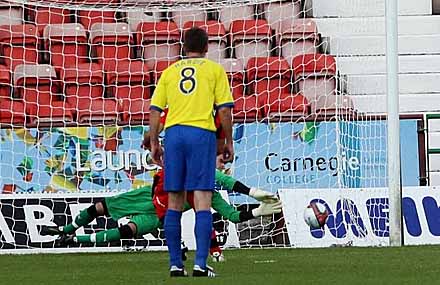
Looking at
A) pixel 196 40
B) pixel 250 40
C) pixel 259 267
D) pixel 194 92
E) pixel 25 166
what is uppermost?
pixel 250 40

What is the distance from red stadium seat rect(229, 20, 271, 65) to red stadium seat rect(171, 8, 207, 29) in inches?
27.5

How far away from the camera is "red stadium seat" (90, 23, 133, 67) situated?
51.8ft

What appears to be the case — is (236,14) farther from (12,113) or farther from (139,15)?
(12,113)

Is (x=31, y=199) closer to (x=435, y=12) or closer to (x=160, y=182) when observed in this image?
(x=160, y=182)

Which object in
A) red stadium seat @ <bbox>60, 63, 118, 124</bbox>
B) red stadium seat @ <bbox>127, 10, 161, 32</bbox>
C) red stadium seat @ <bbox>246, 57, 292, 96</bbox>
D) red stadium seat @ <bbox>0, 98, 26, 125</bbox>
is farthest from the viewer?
red stadium seat @ <bbox>127, 10, 161, 32</bbox>

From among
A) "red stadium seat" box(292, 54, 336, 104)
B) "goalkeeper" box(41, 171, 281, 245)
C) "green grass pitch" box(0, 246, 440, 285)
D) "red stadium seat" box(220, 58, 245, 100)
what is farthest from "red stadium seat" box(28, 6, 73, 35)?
"green grass pitch" box(0, 246, 440, 285)

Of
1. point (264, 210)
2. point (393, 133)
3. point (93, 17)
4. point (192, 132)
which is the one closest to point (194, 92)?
point (192, 132)

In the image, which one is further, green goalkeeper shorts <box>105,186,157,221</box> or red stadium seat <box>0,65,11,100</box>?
red stadium seat <box>0,65,11,100</box>

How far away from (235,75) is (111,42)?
5.22 ft

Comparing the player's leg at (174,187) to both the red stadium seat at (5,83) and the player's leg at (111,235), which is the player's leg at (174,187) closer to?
the player's leg at (111,235)

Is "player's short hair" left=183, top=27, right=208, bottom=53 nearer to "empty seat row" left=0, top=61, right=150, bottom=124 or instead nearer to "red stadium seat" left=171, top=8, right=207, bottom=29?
"empty seat row" left=0, top=61, right=150, bottom=124

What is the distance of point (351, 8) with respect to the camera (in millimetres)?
17172

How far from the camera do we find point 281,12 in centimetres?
1664

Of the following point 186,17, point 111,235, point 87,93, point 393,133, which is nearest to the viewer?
point 111,235
